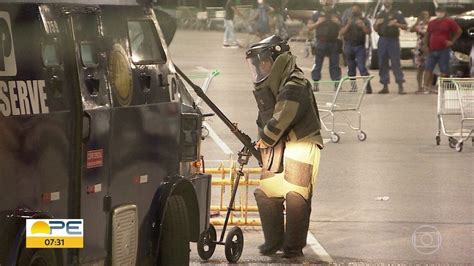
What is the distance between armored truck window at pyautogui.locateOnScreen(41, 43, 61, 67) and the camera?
29.0 feet

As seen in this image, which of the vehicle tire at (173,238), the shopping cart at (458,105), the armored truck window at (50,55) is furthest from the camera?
the shopping cart at (458,105)

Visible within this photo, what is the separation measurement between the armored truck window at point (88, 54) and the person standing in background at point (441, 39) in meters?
22.3

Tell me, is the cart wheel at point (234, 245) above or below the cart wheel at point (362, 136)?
above

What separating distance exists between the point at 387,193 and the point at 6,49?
9543mm

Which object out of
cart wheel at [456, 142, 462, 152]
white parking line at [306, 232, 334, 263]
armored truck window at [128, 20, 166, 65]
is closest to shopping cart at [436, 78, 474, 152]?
cart wheel at [456, 142, 462, 152]

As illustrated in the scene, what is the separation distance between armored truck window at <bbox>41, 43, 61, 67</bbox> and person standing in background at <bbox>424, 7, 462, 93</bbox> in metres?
22.8

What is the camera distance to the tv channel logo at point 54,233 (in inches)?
332

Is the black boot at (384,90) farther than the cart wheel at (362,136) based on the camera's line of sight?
Yes

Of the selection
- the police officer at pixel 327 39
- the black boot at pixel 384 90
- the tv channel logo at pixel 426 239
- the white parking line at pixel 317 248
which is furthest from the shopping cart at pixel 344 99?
the police officer at pixel 327 39

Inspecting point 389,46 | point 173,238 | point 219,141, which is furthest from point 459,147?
point 173,238

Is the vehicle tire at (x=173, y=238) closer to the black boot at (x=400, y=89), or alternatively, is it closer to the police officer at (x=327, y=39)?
the police officer at (x=327, y=39)

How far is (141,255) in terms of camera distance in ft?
33.9

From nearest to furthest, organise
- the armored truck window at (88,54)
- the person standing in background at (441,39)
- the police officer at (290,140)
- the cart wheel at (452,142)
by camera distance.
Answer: the armored truck window at (88,54)
the police officer at (290,140)
the cart wheel at (452,142)
the person standing in background at (441,39)

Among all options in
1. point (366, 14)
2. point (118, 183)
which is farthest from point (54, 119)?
point (366, 14)
